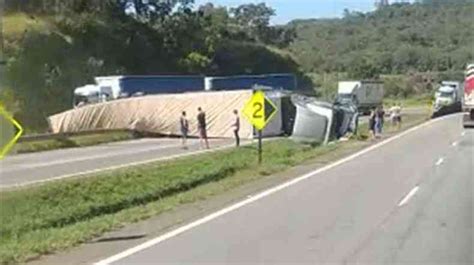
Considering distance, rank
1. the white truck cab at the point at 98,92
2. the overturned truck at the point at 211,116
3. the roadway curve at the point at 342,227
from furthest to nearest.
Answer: the white truck cab at the point at 98,92 → the overturned truck at the point at 211,116 → the roadway curve at the point at 342,227

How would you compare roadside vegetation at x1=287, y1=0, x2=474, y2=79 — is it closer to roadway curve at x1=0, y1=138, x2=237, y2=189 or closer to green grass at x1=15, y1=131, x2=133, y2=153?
green grass at x1=15, y1=131, x2=133, y2=153

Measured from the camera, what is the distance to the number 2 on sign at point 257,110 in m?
35.5

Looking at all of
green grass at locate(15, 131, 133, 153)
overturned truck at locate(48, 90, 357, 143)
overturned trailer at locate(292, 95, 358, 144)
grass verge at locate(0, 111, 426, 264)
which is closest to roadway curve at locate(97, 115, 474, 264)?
grass verge at locate(0, 111, 426, 264)

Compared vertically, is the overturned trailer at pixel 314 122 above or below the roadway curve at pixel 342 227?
below

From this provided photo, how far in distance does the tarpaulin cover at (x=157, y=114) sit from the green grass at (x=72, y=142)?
6.54 ft

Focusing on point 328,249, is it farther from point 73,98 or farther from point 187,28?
point 187,28

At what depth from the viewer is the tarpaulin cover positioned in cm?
6025

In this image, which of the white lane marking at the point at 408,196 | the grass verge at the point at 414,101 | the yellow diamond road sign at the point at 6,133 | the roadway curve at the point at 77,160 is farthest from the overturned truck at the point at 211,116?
the grass verge at the point at 414,101

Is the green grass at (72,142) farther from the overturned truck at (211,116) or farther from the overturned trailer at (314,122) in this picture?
the overturned trailer at (314,122)

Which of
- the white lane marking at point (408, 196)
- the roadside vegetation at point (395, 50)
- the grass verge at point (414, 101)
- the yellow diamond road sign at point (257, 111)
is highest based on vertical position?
the yellow diamond road sign at point (257, 111)

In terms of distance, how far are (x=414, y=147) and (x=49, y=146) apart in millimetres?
17627

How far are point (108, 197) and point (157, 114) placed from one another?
3907cm

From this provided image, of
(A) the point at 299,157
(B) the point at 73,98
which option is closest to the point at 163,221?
(A) the point at 299,157

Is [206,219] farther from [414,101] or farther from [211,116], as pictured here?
[414,101]
